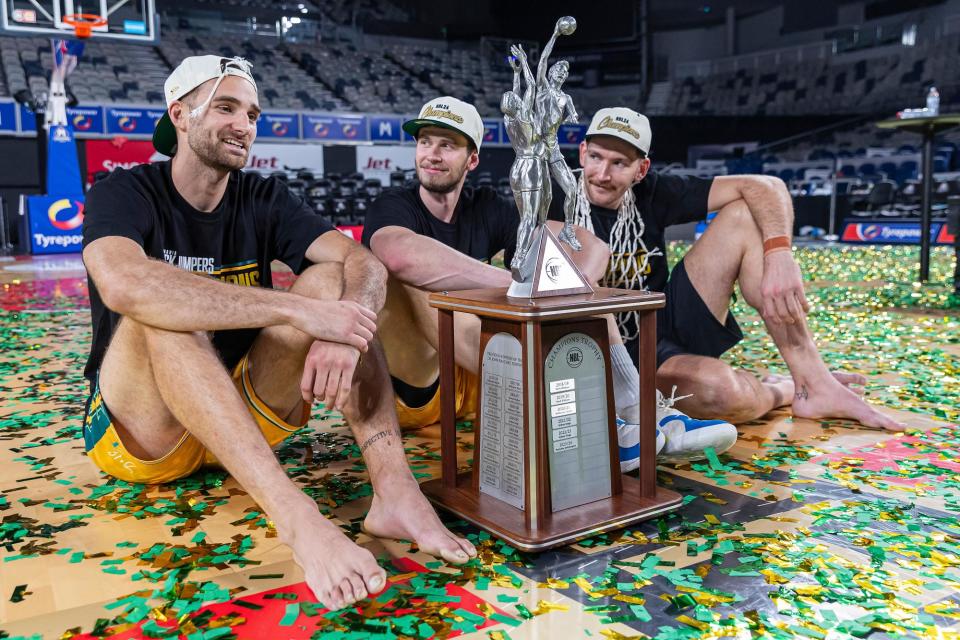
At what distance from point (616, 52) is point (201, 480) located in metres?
21.7

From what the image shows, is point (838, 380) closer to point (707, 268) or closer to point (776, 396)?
point (776, 396)

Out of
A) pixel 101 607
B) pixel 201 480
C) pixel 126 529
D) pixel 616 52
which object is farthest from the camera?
pixel 616 52

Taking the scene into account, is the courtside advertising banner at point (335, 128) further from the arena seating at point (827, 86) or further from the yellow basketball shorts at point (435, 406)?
the yellow basketball shorts at point (435, 406)

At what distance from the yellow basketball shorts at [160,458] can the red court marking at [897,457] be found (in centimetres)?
138

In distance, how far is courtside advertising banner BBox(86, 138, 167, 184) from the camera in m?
11.6

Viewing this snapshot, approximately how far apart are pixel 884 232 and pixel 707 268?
10066 mm

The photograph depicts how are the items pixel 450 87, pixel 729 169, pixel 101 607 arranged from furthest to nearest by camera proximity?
pixel 450 87, pixel 729 169, pixel 101 607

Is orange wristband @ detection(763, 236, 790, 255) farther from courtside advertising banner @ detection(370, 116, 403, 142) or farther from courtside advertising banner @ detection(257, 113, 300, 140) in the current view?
courtside advertising banner @ detection(370, 116, 403, 142)

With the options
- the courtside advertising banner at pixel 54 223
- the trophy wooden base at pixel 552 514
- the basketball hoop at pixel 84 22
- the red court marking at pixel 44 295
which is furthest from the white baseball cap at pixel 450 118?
the courtside advertising banner at pixel 54 223

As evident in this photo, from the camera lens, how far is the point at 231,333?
1.95 meters

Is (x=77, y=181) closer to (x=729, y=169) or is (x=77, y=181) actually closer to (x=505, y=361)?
(x=505, y=361)

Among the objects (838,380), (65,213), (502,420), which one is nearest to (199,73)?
(502,420)

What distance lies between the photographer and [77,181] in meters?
9.84

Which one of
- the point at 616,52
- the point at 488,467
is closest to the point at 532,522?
the point at 488,467
